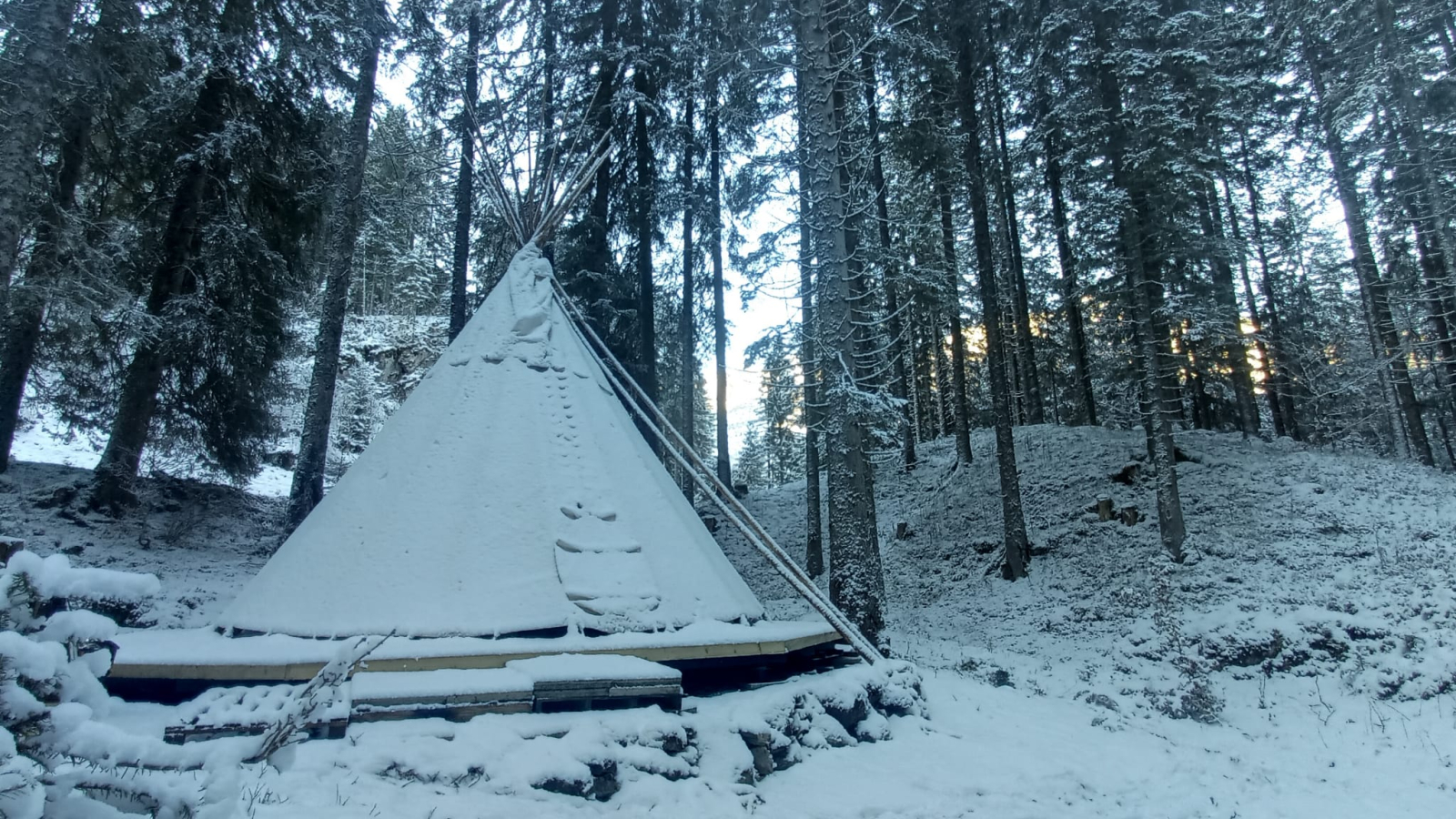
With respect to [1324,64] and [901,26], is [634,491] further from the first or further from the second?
[1324,64]

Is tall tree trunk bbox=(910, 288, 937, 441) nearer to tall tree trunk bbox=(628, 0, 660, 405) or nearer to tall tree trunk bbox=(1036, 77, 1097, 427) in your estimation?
tall tree trunk bbox=(1036, 77, 1097, 427)

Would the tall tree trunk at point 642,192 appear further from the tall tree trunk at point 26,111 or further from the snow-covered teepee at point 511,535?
the tall tree trunk at point 26,111

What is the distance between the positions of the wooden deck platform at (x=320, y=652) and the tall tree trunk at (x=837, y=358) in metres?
2.56

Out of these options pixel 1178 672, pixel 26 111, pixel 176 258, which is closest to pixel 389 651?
pixel 26 111

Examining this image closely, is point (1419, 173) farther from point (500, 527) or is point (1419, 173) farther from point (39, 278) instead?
point (39, 278)

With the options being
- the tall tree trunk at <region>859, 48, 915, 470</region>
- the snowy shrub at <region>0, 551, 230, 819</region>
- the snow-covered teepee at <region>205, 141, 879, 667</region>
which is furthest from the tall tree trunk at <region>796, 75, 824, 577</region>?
the snowy shrub at <region>0, 551, 230, 819</region>

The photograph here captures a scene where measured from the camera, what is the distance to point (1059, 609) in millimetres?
11555

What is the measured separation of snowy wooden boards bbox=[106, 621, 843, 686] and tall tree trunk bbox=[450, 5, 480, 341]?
8.38 meters

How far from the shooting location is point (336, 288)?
10.9 meters

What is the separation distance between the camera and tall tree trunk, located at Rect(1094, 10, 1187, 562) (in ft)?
38.9

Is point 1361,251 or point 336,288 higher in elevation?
point 1361,251

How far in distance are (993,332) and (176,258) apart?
15.5 m

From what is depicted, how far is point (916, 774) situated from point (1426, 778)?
16.4 ft

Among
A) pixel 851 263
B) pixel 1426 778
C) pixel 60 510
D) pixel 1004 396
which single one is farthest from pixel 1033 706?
pixel 60 510
